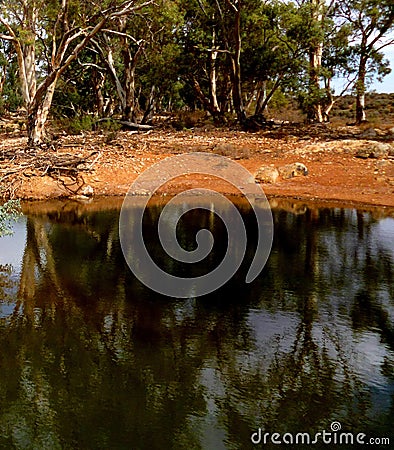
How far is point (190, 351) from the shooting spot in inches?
190

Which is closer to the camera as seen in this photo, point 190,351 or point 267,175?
point 190,351

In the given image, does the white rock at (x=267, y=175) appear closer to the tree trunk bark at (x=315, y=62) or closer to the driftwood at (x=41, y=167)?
the driftwood at (x=41, y=167)

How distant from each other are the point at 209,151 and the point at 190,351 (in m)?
10.4

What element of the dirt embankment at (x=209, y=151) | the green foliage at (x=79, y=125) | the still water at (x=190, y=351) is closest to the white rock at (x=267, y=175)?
the dirt embankment at (x=209, y=151)

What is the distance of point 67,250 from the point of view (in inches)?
316

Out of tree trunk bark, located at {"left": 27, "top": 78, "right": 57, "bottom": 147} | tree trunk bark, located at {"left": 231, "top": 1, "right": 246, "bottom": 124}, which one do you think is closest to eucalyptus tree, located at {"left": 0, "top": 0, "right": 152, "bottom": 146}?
tree trunk bark, located at {"left": 27, "top": 78, "right": 57, "bottom": 147}

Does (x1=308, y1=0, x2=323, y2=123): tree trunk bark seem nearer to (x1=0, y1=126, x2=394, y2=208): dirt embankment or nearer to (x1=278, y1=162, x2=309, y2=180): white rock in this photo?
(x1=0, y1=126, x2=394, y2=208): dirt embankment

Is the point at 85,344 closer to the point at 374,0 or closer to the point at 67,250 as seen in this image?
the point at 67,250

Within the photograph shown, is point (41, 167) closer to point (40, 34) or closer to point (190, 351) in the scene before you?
point (40, 34)

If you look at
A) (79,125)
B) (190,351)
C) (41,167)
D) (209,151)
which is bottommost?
(190,351)

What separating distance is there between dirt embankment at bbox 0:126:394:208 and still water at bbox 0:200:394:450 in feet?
13.4

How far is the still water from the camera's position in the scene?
373 cm

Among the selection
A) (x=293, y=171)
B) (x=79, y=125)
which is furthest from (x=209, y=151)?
(x=79, y=125)

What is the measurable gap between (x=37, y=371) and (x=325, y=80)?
18.9 meters
